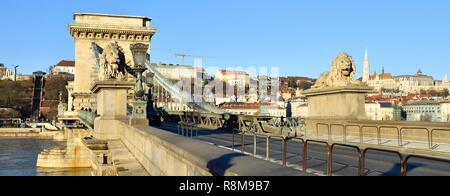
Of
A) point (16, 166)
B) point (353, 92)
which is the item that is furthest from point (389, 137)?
point (16, 166)

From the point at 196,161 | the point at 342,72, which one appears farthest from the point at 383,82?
the point at 196,161

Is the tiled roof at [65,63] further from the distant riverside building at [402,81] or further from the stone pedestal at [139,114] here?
the stone pedestal at [139,114]

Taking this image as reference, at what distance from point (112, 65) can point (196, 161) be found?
35.4 feet

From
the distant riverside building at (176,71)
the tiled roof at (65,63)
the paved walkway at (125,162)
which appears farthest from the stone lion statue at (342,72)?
the tiled roof at (65,63)

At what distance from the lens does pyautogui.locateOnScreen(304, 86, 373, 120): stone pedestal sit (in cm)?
1394

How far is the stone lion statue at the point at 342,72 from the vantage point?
14.3 metres

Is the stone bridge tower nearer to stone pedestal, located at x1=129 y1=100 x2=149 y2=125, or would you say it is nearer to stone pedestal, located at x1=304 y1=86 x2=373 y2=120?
stone pedestal, located at x1=129 y1=100 x2=149 y2=125

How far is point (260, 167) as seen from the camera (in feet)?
14.4

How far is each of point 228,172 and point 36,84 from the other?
176m

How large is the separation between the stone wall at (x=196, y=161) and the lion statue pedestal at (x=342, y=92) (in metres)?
6.50

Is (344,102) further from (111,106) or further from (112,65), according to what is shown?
(112,65)
